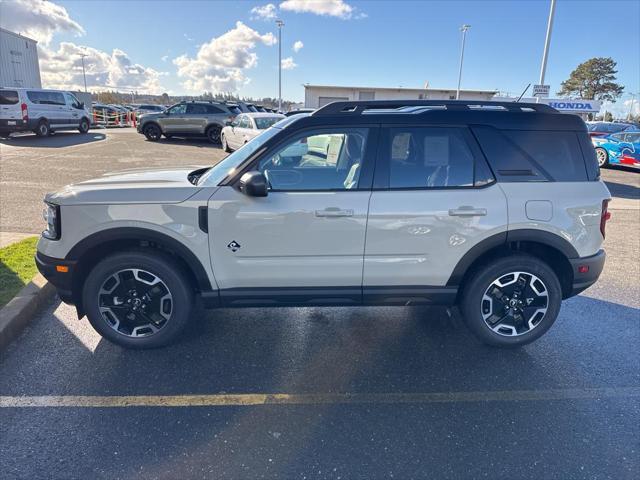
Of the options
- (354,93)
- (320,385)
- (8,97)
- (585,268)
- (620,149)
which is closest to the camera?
(320,385)

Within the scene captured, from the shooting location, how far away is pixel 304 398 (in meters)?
2.86

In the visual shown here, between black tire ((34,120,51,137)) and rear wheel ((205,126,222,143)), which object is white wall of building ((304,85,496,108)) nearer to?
rear wheel ((205,126,222,143))

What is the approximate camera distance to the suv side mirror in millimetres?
2922

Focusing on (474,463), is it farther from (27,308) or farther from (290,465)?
(27,308)

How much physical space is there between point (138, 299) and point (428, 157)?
2.48 meters

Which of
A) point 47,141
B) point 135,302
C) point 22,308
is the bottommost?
point 22,308

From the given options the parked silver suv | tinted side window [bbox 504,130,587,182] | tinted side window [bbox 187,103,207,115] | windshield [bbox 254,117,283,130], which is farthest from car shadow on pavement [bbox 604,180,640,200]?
tinted side window [bbox 187,103,207,115]

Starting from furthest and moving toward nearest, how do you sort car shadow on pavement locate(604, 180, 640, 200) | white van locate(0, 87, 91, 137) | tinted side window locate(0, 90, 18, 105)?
1. white van locate(0, 87, 91, 137)
2. tinted side window locate(0, 90, 18, 105)
3. car shadow on pavement locate(604, 180, 640, 200)

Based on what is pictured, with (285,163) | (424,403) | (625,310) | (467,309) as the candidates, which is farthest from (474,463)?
(625,310)

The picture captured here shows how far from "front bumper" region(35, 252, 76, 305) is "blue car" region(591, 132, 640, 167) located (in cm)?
1730

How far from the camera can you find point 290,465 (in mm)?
2297

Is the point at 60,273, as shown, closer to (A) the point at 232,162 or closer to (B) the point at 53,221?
(B) the point at 53,221

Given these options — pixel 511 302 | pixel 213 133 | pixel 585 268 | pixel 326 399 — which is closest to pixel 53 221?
pixel 326 399

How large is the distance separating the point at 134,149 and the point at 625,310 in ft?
53.7
